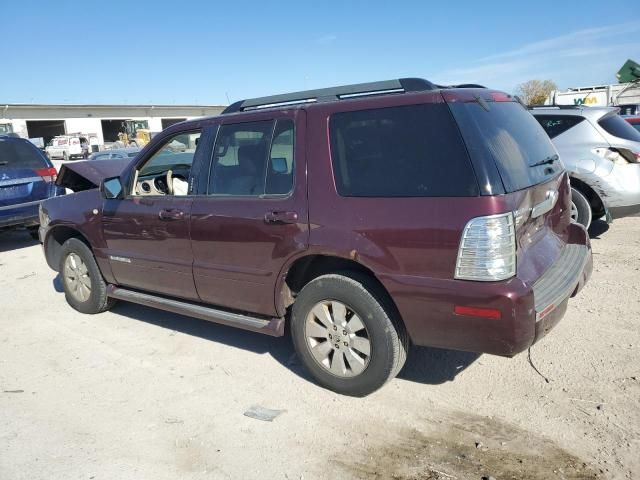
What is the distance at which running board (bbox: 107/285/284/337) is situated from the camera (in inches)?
152

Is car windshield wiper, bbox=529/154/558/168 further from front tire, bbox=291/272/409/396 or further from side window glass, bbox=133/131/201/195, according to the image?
side window glass, bbox=133/131/201/195

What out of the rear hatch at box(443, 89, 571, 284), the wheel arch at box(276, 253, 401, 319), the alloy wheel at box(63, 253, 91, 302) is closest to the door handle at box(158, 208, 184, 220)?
the wheel arch at box(276, 253, 401, 319)

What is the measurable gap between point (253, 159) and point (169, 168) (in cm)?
171

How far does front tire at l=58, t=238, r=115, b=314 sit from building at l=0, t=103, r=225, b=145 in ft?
155

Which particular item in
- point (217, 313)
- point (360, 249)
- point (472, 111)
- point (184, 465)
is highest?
point (472, 111)

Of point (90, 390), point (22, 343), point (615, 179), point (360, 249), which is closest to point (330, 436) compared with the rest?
point (360, 249)

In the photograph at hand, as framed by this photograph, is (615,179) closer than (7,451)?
No

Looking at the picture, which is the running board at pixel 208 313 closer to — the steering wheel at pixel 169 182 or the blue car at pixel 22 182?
the steering wheel at pixel 169 182

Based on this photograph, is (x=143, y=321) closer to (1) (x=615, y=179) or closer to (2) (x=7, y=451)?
(2) (x=7, y=451)

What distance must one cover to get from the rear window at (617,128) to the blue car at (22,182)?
8108mm

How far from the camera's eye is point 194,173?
424 centimetres

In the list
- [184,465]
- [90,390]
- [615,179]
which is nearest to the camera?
[184,465]

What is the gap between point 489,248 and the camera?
111 inches

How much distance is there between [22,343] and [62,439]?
2023 mm
